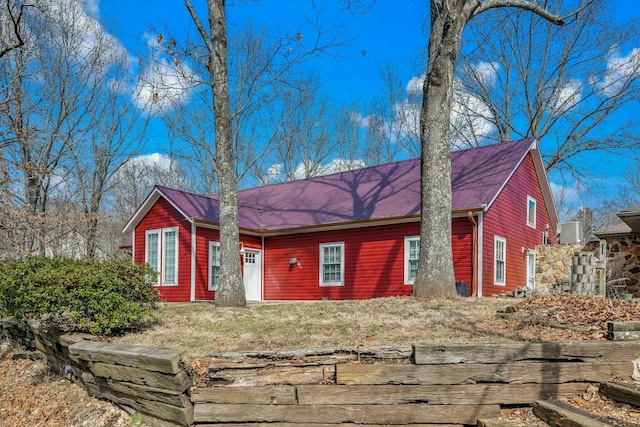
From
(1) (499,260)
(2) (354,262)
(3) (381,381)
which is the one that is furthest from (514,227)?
(3) (381,381)

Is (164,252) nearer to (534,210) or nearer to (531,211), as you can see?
(531,211)

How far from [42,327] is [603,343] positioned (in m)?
7.03

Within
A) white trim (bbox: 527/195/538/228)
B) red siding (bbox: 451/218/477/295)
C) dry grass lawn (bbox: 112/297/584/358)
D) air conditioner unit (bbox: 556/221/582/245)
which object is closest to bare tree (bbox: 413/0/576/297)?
dry grass lawn (bbox: 112/297/584/358)

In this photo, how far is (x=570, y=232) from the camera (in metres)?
16.6

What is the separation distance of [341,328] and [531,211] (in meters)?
13.1

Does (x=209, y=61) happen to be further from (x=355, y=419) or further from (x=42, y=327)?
(x=355, y=419)

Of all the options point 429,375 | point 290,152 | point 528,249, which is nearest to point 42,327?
point 429,375

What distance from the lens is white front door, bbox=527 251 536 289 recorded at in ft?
54.0

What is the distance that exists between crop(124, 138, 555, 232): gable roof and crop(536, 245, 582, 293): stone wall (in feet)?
8.49

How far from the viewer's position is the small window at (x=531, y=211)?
16.7m

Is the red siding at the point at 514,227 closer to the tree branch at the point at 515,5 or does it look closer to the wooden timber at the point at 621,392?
the tree branch at the point at 515,5

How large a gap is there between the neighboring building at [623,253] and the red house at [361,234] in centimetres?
262

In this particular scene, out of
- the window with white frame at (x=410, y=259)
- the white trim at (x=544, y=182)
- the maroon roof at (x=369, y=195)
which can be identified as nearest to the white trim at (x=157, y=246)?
the maroon roof at (x=369, y=195)

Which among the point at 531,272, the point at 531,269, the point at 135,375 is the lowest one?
the point at 135,375
